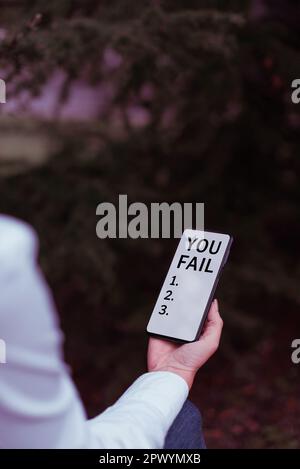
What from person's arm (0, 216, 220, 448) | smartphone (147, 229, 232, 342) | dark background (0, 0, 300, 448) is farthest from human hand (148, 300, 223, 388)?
dark background (0, 0, 300, 448)

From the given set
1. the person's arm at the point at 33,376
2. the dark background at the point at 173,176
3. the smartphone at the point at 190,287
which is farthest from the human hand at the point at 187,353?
the dark background at the point at 173,176

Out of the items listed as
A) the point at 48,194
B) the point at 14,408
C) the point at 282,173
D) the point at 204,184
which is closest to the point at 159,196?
the point at 204,184

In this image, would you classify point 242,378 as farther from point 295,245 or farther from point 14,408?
point 14,408

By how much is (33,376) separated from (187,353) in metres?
0.83

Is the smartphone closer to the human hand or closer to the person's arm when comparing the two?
the human hand

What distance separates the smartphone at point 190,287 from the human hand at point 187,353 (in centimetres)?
3

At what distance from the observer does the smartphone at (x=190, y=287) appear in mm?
1966

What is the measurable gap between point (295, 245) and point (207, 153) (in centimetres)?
109

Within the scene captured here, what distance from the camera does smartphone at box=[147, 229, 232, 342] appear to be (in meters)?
1.97

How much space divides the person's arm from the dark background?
7.11 ft

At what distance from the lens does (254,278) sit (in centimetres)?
407

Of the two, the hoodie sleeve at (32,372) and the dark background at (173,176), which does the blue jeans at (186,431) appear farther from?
the dark background at (173,176)

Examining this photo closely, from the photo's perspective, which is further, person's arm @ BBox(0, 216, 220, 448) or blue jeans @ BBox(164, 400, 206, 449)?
blue jeans @ BBox(164, 400, 206, 449)

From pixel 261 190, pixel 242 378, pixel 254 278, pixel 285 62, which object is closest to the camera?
pixel 285 62
